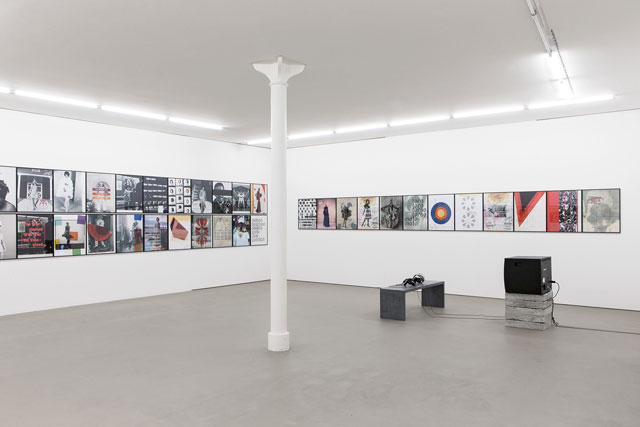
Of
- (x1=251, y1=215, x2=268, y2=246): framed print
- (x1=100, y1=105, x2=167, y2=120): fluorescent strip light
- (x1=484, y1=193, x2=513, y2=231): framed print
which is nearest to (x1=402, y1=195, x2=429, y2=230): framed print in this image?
(x1=484, y1=193, x2=513, y2=231): framed print

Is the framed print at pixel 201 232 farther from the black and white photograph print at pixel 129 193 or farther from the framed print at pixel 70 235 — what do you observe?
the framed print at pixel 70 235

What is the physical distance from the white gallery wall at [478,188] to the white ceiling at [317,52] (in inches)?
37.5

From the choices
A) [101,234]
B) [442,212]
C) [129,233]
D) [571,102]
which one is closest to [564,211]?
[571,102]

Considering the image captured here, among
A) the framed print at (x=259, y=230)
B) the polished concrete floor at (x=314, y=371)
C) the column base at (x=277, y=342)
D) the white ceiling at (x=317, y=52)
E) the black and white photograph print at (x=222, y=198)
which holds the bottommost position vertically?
the polished concrete floor at (x=314, y=371)

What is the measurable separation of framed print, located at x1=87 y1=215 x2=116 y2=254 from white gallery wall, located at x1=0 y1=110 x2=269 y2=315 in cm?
14

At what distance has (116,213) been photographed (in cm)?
1024

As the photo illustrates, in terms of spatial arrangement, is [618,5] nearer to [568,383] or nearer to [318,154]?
[568,383]

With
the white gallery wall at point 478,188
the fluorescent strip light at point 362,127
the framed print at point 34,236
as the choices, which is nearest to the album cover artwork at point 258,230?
the white gallery wall at point 478,188

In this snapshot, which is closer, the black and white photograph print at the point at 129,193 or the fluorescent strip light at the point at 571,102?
the fluorescent strip light at the point at 571,102

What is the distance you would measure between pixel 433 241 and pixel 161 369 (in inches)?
286

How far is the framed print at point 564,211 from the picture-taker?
9602 mm

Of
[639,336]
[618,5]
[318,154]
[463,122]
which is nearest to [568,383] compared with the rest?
[639,336]

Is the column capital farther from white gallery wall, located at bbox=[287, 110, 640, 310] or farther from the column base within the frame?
white gallery wall, located at bbox=[287, 110, 640, 310]

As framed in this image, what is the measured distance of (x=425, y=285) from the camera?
29.0 ft
